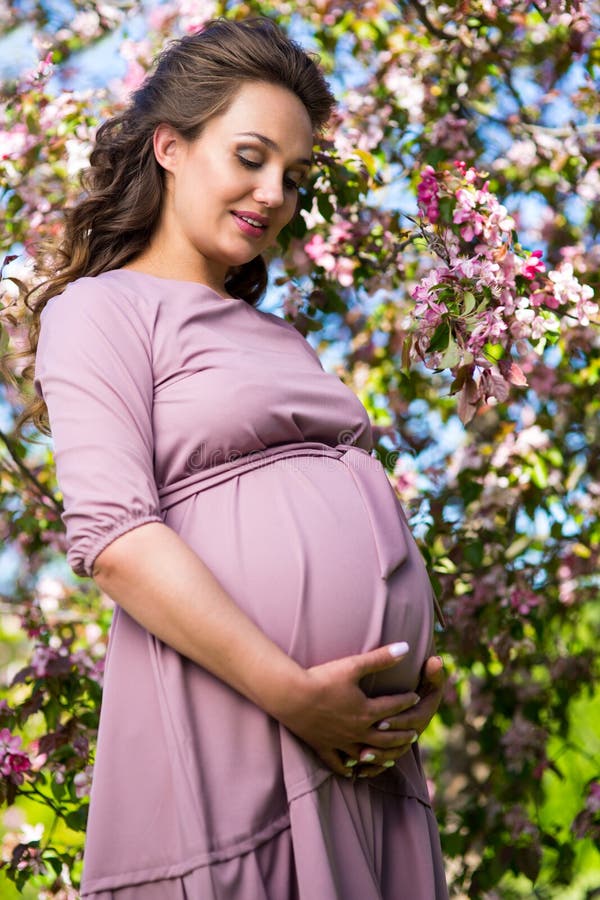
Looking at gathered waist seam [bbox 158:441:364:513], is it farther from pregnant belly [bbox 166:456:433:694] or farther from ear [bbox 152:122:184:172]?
ear [bbox 152:122:184:172]

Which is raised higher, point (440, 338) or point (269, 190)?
point (269, 190)

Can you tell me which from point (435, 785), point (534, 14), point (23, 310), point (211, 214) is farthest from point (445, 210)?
point (435, 785)

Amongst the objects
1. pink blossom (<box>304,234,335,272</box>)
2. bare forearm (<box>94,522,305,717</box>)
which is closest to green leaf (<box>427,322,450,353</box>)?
bare forearm (<box>94,522,305,717</box>)

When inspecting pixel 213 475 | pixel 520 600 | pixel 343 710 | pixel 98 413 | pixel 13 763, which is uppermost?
pixel 98 413

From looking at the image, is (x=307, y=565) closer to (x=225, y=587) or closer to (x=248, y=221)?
(x=225, y=587)

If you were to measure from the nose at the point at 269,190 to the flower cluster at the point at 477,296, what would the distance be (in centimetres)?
29

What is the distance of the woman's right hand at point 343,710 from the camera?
151cm

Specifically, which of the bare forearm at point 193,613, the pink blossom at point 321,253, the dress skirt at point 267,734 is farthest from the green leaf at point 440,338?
the pink blossom at point 321,253

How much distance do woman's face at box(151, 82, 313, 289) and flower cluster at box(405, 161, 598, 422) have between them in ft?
0.92

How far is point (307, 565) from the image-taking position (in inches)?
64.3

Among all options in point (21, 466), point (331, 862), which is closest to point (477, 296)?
point (331, 862)

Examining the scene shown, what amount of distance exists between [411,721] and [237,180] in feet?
3.00

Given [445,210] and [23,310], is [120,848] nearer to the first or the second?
[23,310]

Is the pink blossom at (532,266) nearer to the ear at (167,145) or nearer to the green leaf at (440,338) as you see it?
the green leaf at (440,338)
